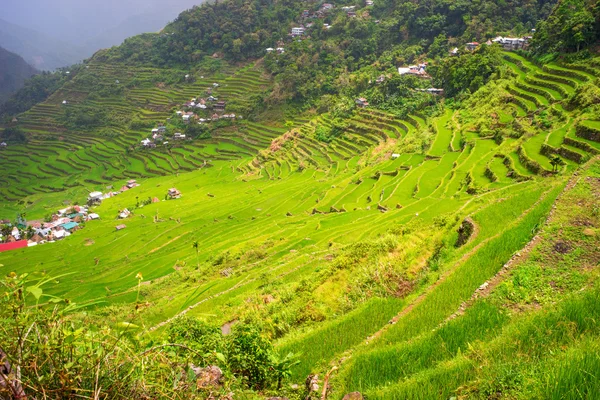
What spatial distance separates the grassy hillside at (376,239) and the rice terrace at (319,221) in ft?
0.19

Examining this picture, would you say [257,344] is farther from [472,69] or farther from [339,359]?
[472,69]

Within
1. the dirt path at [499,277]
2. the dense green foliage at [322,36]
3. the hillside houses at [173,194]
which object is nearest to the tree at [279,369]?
the dirt path at [499,277]

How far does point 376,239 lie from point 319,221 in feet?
33.3

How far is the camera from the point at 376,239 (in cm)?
1089

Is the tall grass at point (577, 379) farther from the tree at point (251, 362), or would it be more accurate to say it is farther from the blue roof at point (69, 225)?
Result: the blue roof at point (69, 225)

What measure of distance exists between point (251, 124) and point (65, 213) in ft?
104

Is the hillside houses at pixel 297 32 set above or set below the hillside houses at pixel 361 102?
above

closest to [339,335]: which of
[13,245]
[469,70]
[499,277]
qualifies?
[499,277]

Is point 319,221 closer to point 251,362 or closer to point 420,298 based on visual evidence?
point 420,298

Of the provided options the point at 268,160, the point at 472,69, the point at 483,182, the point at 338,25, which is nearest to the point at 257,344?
the point at 483,182

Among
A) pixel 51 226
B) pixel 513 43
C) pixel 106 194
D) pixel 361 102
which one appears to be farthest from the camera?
pixel 106 194

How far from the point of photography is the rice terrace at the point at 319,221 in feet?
8.43

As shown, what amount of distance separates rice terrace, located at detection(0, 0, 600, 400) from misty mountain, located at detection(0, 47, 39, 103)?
78.5 metres

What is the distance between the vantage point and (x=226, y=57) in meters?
86.4
